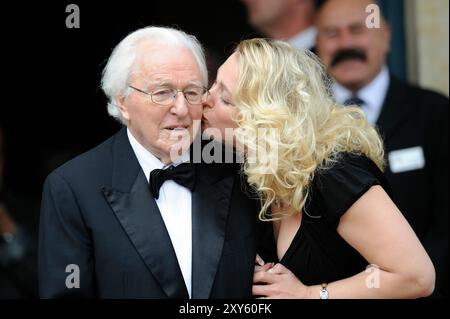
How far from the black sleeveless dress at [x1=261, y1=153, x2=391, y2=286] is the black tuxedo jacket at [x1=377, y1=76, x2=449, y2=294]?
4.24ft

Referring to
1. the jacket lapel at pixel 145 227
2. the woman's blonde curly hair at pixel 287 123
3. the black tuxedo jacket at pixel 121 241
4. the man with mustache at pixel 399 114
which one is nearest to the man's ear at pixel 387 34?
the man with mustache at pixel 399 114

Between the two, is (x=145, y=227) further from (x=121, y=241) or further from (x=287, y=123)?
(x=287, y=123)

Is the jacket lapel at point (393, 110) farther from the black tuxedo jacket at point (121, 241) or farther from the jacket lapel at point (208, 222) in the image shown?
the black tuxedo jacket at point (121, 241)

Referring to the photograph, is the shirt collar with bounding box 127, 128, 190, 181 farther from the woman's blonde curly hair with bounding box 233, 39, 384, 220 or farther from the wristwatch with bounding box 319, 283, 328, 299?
the wristwatch with bounding box 319, 283, 328, 299

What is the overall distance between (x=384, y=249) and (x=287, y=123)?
1.82ft

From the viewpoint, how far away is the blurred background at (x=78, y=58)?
4.65m

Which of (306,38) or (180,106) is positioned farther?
(306,38)

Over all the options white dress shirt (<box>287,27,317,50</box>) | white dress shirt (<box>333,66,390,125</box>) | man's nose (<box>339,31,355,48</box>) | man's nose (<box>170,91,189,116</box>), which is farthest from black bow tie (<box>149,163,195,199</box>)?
white dress shirt (<box>287,27,317,50</box>)

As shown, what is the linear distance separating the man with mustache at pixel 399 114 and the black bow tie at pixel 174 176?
1.54 m

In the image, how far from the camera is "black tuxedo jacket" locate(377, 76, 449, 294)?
163 inches

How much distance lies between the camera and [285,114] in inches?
110

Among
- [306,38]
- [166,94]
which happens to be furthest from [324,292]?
[306,38]

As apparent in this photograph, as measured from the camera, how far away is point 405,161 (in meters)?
4.16

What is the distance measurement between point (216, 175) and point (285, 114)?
1.24 feet
